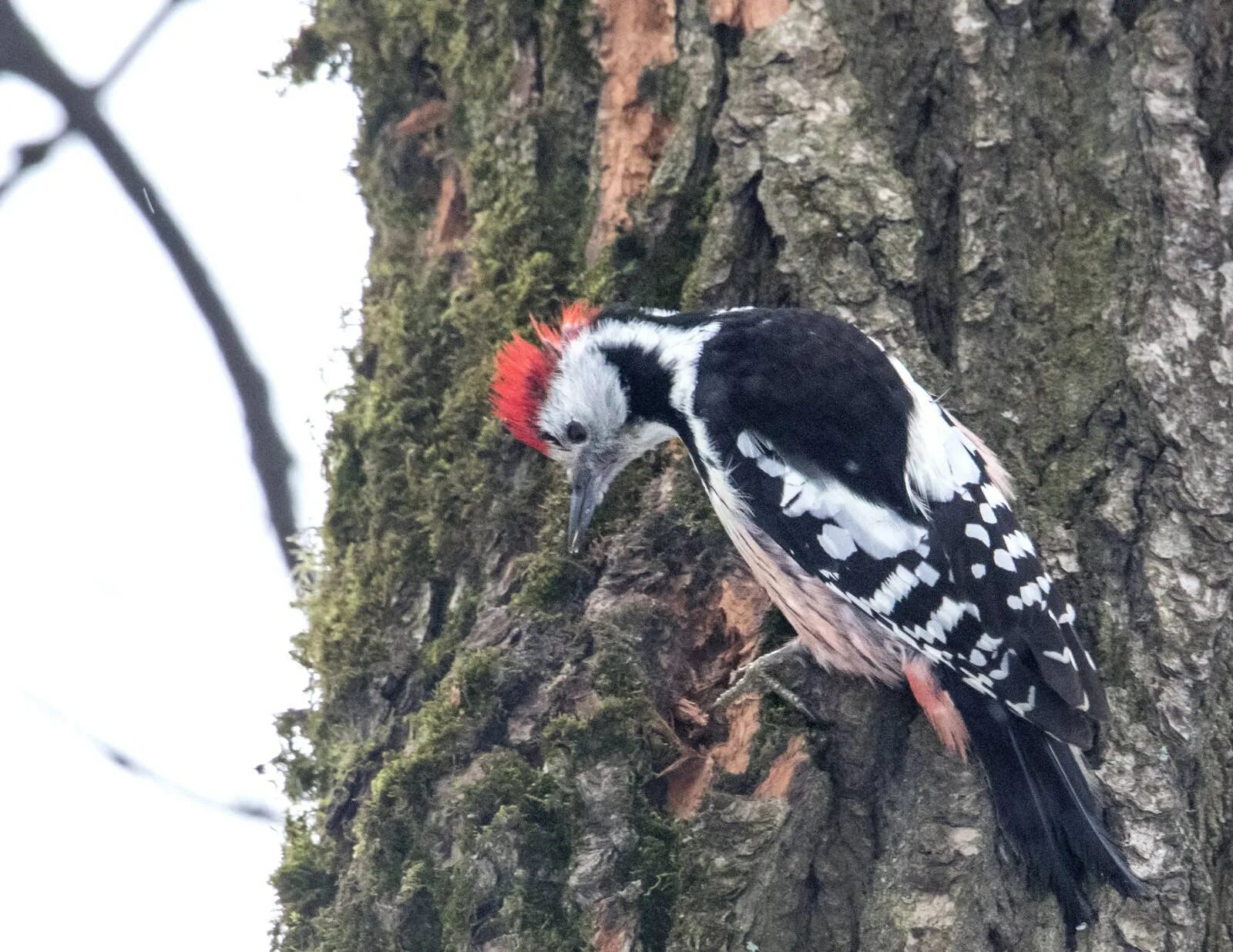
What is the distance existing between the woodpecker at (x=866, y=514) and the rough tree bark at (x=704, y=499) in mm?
71

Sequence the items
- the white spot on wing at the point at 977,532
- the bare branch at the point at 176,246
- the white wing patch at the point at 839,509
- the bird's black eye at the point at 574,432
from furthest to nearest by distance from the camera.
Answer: the bare branch at the point at 176,246 → the bird's black eye at the point at 574,432 → the white wing patch at the point at 839,509 → the white spot on wing at the point at 977,532

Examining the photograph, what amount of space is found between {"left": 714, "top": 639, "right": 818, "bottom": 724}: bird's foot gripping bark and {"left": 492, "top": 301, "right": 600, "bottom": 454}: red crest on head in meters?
0.63

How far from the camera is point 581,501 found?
2457 mm

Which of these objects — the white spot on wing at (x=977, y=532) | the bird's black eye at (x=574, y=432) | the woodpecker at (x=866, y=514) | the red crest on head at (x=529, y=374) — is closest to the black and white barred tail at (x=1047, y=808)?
the woodpecker at (x=866, y=514)

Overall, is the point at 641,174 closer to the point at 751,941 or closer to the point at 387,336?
the point at 387,336

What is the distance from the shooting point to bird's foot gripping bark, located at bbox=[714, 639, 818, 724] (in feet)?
7.06

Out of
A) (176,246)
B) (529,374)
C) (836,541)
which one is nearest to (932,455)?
(836,541)

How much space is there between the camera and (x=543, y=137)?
Answer: 273 cm

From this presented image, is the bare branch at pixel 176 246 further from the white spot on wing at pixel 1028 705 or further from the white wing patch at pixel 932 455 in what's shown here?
the white spot on wing at pixel 1028 705

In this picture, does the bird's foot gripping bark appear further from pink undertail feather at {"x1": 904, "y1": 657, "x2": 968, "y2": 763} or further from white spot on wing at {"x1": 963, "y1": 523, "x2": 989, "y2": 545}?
white spot on wing at {"x1": 963, "y1": 523, "x2": 989, "y2": 545}

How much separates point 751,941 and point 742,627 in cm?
64

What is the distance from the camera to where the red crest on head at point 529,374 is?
2.54 m

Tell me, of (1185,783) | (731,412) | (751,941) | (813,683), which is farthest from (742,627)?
(1185,783)

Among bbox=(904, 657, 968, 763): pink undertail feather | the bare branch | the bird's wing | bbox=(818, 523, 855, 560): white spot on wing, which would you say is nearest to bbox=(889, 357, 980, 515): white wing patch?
the bird's wing
